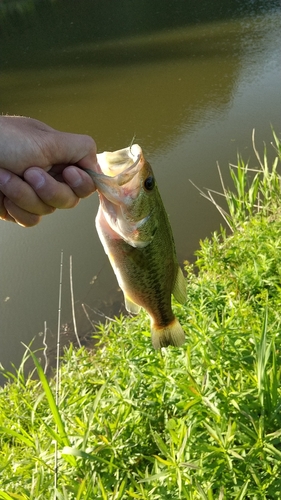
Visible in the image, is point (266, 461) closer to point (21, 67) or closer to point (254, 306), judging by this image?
point (254, 306)

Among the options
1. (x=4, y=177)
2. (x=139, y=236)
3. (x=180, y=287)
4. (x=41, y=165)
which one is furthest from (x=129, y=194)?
(x=180, y=287)

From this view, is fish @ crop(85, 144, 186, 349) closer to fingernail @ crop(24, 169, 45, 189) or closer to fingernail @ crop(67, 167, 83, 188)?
fingernail @ crop(67, 167, 83, 188)

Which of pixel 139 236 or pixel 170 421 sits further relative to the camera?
pixel 170 421

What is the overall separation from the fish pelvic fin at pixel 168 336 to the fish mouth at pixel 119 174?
2.41ft

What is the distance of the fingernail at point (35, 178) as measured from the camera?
1484mm

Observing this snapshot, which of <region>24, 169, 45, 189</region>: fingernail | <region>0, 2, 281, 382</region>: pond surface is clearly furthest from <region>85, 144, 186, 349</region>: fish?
<region>0, 2, 281, 382</region>: pond surface

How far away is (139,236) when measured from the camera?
5.54ft

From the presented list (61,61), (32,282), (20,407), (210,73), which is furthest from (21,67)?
(20,407)

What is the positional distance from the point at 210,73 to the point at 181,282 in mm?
8407

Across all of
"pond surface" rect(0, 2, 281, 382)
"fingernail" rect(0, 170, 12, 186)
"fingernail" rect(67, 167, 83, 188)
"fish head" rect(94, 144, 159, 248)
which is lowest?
"pond surface" rect(0, 2, 281, 382)

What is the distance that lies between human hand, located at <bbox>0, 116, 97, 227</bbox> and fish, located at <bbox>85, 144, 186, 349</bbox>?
9cm

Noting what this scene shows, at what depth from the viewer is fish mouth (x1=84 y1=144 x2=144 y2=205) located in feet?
5.01

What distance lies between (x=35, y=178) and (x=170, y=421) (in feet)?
4.10

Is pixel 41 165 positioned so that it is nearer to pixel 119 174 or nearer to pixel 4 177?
pixel 4 177
